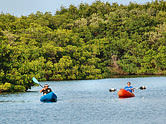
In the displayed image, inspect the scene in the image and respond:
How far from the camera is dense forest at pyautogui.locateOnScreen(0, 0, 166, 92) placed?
9788cm

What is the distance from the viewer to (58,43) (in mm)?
103625

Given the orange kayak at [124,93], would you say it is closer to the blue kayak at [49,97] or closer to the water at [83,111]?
the water at [83,111]

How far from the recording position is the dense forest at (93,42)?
97.9 metres

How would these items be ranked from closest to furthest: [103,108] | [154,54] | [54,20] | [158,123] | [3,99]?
[158,123], [103,108], [3,99], [154,54], [54,20]

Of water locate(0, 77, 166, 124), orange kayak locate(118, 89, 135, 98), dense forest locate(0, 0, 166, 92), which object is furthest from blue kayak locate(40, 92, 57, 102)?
dense forest locate(0, 0, 166, 92)

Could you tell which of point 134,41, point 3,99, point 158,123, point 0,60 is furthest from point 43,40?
point 158,123

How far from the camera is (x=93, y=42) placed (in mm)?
114188

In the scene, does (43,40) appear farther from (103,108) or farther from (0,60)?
(103,108)

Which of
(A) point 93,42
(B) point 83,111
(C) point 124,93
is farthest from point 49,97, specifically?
(A) point 93,42

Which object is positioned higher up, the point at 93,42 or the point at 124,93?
the point at 93,42

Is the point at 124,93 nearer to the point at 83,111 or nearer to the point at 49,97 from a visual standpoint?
the point at 49,97

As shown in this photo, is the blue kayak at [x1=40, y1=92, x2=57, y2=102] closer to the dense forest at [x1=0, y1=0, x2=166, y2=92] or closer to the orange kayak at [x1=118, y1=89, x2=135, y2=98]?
the orange kayak at [x1=118, y1=89, x2=135, y2=98]

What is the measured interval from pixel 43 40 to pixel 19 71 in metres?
48.4

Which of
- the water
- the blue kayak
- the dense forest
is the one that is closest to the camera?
the water
